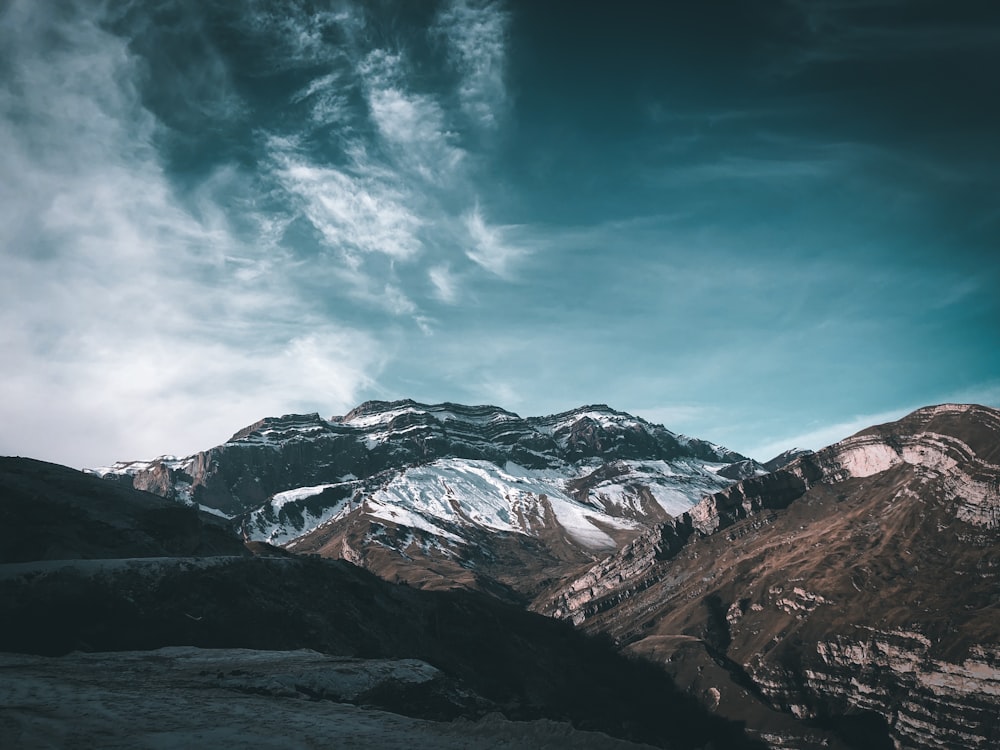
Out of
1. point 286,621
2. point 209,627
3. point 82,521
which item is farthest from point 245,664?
point 82,521

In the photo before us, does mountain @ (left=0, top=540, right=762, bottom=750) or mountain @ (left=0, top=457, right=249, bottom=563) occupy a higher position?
mountain @ (left=0, top=457, right=249, bottom=563)

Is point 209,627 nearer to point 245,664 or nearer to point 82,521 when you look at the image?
point 245,664

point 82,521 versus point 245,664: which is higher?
point 82,521

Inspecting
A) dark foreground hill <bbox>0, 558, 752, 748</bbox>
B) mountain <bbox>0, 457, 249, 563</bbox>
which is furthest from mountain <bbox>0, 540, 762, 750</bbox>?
mountain <bbox>0, 457, 249, 563</bbox>

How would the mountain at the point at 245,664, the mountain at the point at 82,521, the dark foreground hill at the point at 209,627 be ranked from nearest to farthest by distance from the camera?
the mountain at the point at 245,664
the dark foreground hill at the point at 209,627
the mountain at the point at 82,521

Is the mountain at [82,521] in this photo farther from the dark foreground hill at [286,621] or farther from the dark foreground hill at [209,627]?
the dark foreground hill at [286,621]

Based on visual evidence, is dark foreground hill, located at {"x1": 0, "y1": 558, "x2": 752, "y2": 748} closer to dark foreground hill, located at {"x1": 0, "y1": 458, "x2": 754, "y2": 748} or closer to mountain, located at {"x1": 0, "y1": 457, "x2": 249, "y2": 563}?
dark foreground hill, located at {"x1": 0, "y1": 458, "x2": 754, "y2": 748}

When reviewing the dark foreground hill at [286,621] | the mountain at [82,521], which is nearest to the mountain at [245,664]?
the dark foreground hill at [286,621]

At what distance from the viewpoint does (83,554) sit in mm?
96938

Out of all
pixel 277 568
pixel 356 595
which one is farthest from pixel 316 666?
pixel 356 595

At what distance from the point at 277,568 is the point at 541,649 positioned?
99.0m

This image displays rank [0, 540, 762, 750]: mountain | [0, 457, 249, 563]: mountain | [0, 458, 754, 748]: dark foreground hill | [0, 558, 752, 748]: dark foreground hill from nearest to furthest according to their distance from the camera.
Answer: [0, 540, 762, 750]: mountain < [0, 458, 754, 748]: dark foreground hill < [0, 558, 752, 748]: dark foreground hill < [0, 457, 249, 563]: mountain

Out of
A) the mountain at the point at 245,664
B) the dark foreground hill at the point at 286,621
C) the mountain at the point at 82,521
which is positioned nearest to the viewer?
the mountain at the point at 245,664

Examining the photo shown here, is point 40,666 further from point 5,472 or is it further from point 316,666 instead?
point 5,472
